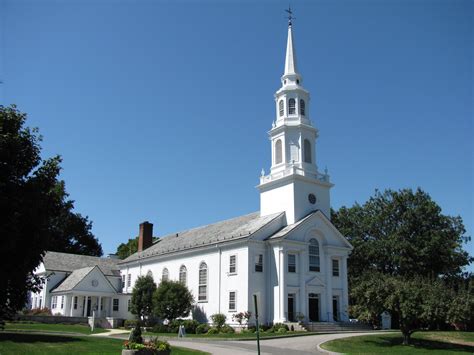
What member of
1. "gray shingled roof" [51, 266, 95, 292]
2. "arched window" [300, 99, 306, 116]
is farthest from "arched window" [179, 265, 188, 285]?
"arched window" [300, 99, 306, 116]

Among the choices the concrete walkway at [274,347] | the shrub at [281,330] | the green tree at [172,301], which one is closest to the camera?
the concrete walkway at [274,347]

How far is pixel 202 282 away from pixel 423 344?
2122 centimetres

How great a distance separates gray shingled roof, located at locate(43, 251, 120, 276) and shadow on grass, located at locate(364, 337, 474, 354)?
3958cm

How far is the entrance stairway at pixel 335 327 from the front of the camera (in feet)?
124

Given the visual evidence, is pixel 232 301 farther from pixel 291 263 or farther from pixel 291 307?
pixel 291 263

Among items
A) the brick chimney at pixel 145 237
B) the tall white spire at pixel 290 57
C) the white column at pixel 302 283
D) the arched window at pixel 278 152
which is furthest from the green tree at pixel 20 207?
the brick chimney at pixel 145 237

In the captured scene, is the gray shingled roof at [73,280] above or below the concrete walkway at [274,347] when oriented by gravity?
above

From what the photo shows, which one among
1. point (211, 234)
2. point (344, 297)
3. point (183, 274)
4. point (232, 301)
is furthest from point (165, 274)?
point (344, 297)

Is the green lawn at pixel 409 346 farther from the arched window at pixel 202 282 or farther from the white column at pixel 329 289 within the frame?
the arched window at pixel 202 282

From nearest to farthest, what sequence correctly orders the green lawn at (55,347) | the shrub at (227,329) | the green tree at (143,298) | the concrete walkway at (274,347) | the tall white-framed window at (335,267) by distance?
the green lawn at (55,347) → the concrete walkway at (274,347) → the shrub at (227,329) → the tall white-framed window at (335,267) → the green tree at (143,298)

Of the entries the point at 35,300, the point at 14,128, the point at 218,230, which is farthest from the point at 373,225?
the point at 14,128

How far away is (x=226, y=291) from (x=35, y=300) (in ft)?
102

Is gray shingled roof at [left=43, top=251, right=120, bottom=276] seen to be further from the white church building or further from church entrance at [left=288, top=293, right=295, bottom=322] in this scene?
church entrance at [left=288, top=293, right=295, bottom=322]

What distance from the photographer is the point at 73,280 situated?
5588 centimetres
